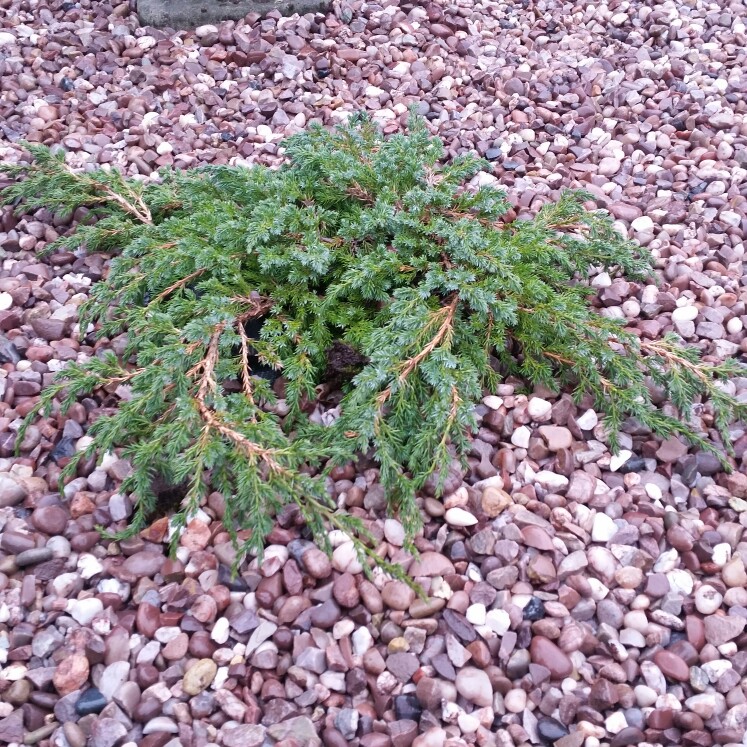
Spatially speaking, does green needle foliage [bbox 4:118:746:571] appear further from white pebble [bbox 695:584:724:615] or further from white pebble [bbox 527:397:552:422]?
white pebble [bbox 695:584:724:615]

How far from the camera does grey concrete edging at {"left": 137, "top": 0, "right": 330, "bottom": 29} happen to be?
4.36 metres

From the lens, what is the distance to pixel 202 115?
12.5ft

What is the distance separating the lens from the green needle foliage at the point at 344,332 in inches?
78.8

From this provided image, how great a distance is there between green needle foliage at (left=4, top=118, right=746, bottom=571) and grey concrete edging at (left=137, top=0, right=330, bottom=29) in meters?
2.07

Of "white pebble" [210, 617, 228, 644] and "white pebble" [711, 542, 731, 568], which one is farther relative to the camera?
"white pebble" [711, 542, 731, 568]

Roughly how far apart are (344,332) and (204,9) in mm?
Result: 2928

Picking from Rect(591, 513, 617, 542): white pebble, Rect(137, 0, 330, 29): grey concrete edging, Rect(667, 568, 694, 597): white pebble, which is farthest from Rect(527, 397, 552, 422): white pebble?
Rect(137, 0, 330, 29): grey concrete edging

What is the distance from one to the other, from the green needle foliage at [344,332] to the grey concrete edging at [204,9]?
207 cm

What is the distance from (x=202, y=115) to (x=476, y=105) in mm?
1401

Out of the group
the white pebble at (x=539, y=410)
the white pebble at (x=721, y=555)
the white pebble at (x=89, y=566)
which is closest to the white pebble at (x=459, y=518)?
the white pebble at (x=539, y=410)

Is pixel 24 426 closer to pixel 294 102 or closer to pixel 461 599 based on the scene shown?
pixel 461 599

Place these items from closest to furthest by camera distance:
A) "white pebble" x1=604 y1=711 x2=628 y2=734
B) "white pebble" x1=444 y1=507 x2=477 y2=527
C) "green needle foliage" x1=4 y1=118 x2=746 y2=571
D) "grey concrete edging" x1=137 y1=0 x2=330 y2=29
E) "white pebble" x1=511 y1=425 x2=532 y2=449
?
"white pebble" x1=604 y1=711 x2=628 y2=734, "green needle foliage" x1=4 y1=118 x2=746 y2=571, "white pebble" x1=444 y1=507 x2=477 y2=527, "white pebble" x1=511 y1=425 x2=532 y2=449, "grey concrete edging" x1=137 y1=0 x2=330 y2=29

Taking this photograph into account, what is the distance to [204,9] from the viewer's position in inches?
172

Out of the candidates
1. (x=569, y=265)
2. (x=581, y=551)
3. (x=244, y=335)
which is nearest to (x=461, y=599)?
(x=581, y=551)
